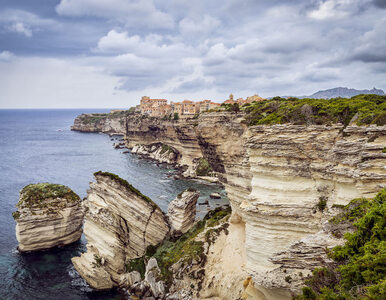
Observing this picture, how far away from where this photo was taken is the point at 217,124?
30047 mm

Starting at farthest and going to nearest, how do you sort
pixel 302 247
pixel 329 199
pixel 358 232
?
pixel 329 199 < pixel 302 247 < pixel 358 232

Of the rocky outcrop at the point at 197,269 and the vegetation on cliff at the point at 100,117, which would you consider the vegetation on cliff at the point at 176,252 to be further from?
the vegetation on cliff at the point at 100,117

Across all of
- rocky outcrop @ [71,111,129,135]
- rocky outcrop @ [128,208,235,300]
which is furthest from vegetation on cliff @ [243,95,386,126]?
rocky outcrop @ [71,111,129,135]

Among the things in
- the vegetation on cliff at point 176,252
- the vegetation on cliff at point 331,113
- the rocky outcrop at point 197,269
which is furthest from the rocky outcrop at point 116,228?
the vegetation on cliff at point 331,113

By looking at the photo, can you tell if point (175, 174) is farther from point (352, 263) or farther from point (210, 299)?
point (352, 263)

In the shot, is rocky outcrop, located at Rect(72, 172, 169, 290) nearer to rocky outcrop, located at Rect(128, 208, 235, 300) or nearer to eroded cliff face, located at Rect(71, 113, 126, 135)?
rocky outcrop, located at Rect(128, 208, 235, 300)

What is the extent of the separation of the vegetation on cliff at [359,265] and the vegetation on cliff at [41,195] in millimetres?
33179

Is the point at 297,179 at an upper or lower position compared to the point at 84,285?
upper

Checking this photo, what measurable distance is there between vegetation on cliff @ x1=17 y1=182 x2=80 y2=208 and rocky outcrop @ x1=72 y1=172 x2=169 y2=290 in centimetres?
805

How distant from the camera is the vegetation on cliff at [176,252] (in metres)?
26.9

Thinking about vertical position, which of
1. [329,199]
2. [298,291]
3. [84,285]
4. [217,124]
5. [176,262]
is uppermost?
[217,124]

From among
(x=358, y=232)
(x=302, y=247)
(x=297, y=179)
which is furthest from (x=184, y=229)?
(x=358, y=232)

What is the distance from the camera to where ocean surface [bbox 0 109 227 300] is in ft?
94.9

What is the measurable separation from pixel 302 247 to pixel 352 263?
3733mm
